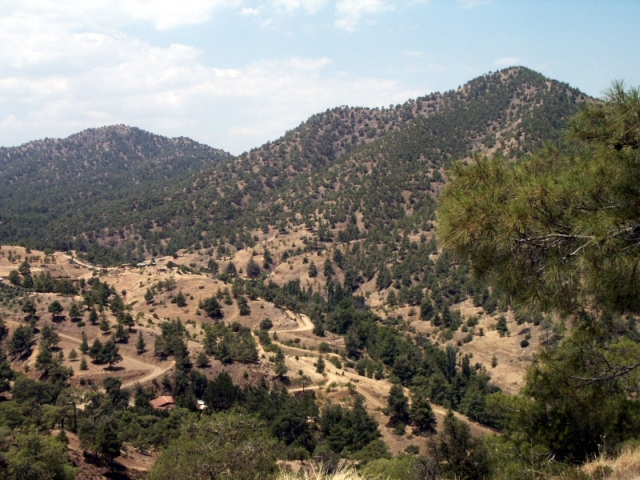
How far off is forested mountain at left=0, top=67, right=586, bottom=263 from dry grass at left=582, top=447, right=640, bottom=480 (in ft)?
332

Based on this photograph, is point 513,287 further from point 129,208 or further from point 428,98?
point 428,98

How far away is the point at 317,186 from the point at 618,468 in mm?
135731

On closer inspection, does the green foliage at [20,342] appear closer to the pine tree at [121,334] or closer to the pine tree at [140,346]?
the pine tree at [121,334]

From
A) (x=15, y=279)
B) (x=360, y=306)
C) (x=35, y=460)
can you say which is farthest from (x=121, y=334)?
(x=360, y=306)

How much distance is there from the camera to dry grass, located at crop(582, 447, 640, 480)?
7.30 meters

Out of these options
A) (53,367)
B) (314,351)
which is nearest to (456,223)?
(53,367)

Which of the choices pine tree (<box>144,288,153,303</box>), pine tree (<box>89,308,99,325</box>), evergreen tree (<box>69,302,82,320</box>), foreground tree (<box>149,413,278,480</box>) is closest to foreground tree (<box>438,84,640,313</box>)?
foreground tree (<box>149,413,278,480</box>)

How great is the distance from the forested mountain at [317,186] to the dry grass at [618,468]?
101125 millimetres

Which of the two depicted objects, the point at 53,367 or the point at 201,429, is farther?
the point at 53,367

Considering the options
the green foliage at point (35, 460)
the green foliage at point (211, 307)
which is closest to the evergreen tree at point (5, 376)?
the green foliage at point (35, 460)

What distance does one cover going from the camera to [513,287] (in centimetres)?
819

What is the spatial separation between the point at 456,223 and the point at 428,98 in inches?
7374

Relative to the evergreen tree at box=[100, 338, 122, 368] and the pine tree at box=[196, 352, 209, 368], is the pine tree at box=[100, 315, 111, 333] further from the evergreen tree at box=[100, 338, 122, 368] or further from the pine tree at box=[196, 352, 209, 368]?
the pine tree at box=[196, 352, 209, 368]

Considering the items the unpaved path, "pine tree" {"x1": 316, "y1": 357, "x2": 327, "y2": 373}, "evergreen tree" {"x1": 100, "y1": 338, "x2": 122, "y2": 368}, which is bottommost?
"pine tree" {"x1": 316, "y1": 357, "x2": 327, "y2": 373}
